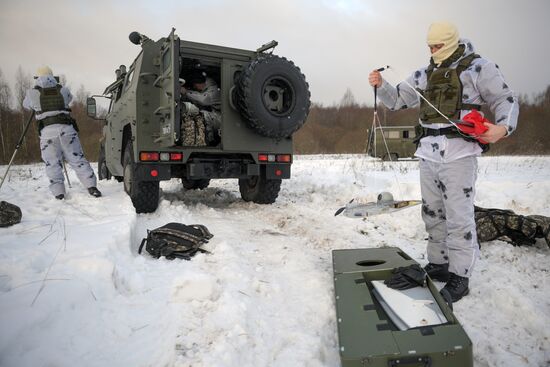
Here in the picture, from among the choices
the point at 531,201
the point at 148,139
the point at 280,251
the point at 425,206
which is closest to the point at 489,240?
the point at 425,206

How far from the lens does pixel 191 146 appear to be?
5145 millimetres

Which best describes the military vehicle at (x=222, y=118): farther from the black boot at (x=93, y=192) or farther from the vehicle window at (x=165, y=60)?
the black boot at (x=93, y=192)

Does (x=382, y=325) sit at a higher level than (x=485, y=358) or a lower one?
higher

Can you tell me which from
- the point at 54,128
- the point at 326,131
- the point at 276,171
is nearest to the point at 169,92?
the point at 276,171

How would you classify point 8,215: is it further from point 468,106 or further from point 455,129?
point 468,106

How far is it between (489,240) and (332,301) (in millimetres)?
2213

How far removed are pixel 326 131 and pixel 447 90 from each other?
3797 centimetres

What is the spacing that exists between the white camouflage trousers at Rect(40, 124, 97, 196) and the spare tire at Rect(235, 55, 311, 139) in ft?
8.92

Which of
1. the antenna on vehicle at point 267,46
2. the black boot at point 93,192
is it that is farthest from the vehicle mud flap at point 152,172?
the antenna on vehicle at point 267,46

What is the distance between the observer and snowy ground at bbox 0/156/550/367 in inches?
76.1

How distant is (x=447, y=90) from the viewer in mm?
2775

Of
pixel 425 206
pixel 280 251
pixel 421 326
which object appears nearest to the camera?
pixel 421 326

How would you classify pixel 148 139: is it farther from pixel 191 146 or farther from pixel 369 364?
pixel 369 364

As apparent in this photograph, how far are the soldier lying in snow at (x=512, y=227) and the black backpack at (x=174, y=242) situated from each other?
2916mm
